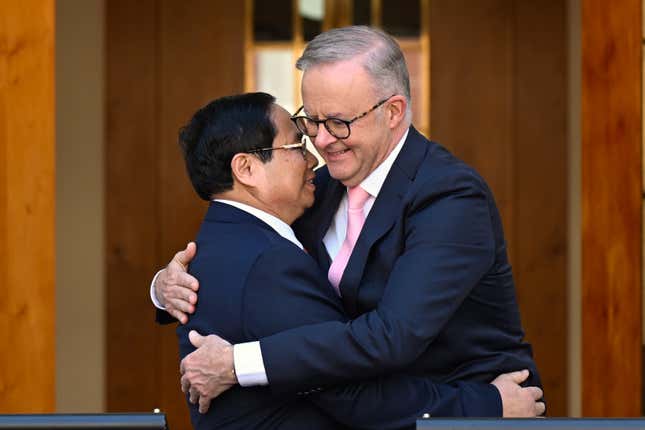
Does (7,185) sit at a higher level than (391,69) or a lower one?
lower

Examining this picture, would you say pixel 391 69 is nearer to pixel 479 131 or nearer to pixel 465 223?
pixel 465 223

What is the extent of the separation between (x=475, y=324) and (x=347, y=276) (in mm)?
271

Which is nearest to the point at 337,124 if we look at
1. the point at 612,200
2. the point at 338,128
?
the point at 338,128

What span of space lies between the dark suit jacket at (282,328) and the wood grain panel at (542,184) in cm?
216

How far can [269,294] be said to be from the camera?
247 cm

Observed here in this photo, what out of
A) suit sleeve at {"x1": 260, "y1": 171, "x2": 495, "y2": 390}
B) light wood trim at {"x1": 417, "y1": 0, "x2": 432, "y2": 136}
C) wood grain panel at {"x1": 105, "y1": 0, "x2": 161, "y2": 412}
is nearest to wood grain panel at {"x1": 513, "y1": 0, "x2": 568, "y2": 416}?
light wood trim at {"x1": 417, "y1": 0, "x2": 432, "y2": 136}

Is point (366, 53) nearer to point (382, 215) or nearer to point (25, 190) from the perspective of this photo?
point (382, 215)

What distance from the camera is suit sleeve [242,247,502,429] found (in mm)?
2465

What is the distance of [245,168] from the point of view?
264 centimetres

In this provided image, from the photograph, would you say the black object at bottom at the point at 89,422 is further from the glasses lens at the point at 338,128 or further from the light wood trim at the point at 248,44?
the light wood trim at the point at 248,44

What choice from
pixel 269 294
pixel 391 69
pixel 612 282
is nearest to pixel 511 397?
pixel 269 294

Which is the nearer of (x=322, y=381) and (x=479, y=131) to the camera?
(x=322, y=381)

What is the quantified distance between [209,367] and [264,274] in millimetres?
202

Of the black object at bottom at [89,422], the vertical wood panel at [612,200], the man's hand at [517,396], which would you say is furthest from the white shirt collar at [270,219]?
the vertical wood panel at [612,200]
